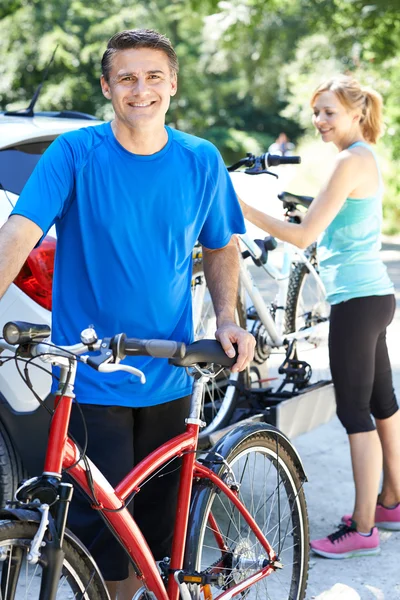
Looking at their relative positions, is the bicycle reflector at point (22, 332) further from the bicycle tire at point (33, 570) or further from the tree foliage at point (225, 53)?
the tree foliage at point (225, 53)

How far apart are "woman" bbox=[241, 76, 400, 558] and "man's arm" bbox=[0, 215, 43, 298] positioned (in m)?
1.94

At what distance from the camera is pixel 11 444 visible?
3779 millimetres

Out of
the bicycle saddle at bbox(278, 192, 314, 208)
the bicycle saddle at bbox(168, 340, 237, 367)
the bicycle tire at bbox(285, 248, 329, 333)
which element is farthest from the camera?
the bicycle tire at bbox(285, 248, 329, 333)

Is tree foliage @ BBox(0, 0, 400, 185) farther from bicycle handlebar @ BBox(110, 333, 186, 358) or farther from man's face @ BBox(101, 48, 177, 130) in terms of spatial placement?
bicycle handlebar @ BBox(110, 333, 186, 358)

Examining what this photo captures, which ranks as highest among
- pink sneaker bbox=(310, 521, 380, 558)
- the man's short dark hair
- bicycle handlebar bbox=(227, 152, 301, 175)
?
bicycle handlebar bbox=(227, 152, 301, 175)

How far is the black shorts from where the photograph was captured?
281 centimetres

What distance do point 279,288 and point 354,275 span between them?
41.9 inches

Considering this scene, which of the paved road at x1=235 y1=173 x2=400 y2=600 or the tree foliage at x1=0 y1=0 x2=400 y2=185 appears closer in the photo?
the paved road at x1=235 y1=173 x2=400 y2=600

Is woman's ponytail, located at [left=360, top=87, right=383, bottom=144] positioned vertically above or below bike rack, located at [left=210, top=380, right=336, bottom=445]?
above

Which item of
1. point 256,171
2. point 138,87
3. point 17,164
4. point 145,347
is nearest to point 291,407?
point 256,171

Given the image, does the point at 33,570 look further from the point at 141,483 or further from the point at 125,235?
the point at 125,235

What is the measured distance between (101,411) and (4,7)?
19.7 metres

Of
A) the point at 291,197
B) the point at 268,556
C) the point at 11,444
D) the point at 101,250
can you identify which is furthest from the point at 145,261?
the point at 291,197

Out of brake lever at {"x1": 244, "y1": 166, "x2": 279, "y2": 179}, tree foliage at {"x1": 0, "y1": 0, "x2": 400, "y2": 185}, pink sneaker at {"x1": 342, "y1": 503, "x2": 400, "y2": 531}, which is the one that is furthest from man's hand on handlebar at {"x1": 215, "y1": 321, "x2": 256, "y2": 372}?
tree foliage at {"x1": 0, "y1": 0, "x2": 400, "y2": 185}
